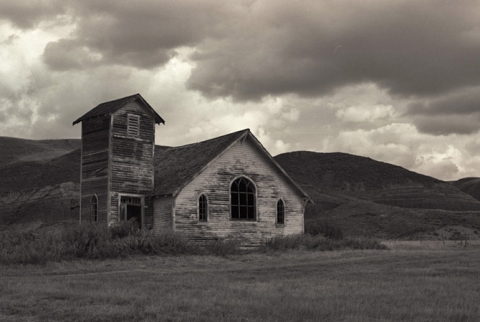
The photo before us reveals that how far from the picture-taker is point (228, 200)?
109 ft

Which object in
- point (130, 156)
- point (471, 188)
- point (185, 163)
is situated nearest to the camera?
point (130, 156)

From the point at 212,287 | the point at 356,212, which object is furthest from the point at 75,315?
the point at 356,212

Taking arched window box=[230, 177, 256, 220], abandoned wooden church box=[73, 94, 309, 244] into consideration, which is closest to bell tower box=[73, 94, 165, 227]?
abandoned wooden church box=[73, 94, 309, 244]

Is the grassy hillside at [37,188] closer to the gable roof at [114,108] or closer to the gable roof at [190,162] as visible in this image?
the gable roof at [190,162]

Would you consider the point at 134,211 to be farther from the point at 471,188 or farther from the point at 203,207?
the point at 471,188

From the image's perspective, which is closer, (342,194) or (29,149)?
(342,194)

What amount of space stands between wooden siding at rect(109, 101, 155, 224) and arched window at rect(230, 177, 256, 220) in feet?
13.5

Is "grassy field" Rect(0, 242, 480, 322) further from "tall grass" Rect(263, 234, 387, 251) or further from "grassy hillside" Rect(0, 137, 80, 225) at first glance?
"grassy hillside" Rect(0, 137, 80, 225)

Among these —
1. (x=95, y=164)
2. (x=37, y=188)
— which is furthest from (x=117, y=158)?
(x=37, y=188)

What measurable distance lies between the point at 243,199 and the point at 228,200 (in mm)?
1142

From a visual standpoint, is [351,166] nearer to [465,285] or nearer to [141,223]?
[141,223]

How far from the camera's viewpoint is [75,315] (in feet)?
41.6

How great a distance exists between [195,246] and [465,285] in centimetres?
1444

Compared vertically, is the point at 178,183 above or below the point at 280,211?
above
